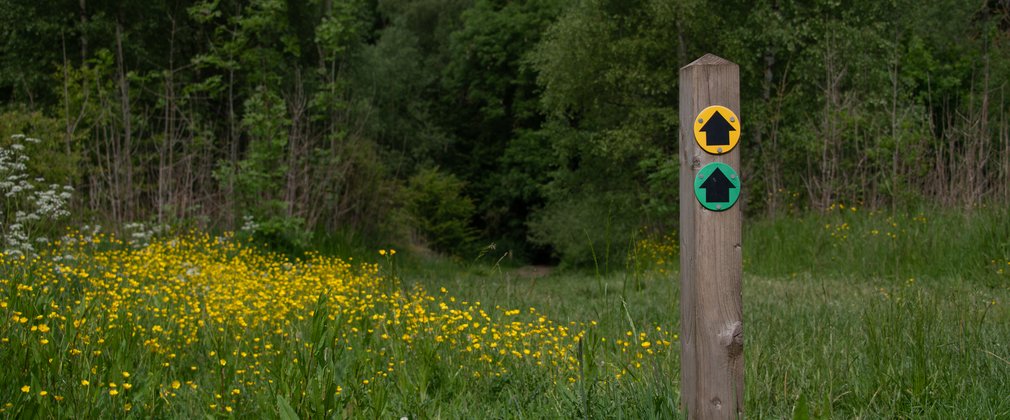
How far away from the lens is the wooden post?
2799 millimetres

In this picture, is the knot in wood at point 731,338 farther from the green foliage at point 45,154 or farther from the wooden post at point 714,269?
the green foliage at point 45,154

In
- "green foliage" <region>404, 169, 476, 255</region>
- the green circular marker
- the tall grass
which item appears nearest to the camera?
the green circular marker

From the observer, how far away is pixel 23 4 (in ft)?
62.6

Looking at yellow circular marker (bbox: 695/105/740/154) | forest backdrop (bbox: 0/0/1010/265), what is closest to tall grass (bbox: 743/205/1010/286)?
forest backdrop (bbox: 0/0/1010/265)

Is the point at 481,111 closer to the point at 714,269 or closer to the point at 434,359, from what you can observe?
the point at 434,359

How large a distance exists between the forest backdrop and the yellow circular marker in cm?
71

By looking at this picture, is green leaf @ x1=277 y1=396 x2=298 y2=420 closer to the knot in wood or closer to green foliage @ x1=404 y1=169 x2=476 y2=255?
the knot in wood

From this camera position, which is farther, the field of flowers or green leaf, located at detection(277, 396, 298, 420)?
the field of flowers

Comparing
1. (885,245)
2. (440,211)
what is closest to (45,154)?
(885,245)

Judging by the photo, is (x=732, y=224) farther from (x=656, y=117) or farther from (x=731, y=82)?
(x=656, y=117)

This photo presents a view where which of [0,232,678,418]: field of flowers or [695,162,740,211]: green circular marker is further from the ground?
[695,162,740,211]: green circular marker

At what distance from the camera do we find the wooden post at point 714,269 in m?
2.80

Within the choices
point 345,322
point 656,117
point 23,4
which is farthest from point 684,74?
point 23,4

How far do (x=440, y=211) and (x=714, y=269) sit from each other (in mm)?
26395
